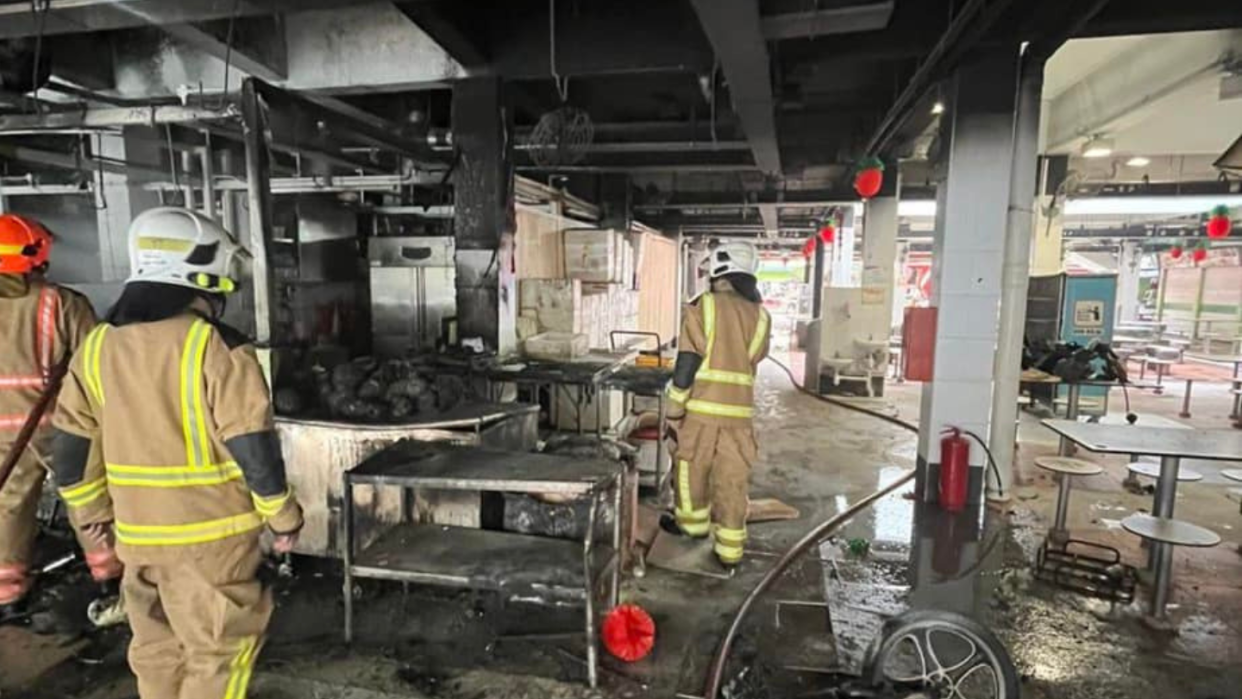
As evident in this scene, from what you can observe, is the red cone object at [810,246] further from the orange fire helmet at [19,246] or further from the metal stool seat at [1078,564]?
the orange fire helmet at [19,246]

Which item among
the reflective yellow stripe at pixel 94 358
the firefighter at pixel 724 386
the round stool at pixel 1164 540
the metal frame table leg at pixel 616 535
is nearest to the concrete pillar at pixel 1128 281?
the round stool at pixel 1164 540

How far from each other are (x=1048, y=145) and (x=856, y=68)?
319 centimetres

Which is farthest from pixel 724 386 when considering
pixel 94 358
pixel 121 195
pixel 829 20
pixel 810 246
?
pixel 810 246

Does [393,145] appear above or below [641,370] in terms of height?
above

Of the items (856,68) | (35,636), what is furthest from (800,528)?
(35,636)

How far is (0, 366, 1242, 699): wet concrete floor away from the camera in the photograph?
8.13ft

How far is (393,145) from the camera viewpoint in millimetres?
3805

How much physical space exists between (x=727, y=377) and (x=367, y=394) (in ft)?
6.28

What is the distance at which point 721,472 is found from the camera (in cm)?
351

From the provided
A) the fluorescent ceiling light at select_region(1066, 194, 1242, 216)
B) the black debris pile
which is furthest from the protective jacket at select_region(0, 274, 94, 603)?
the fluorescent ceiling light at select_region(1066, 194, 1242, 216)

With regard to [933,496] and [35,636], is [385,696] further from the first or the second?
[933,496]

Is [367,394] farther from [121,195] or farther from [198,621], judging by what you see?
[121,195]

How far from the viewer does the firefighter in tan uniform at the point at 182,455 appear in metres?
1.86

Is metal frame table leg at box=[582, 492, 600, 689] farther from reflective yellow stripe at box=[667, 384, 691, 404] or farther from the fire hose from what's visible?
reflective yellow stripe at box=[667, 384, 691, 404]
